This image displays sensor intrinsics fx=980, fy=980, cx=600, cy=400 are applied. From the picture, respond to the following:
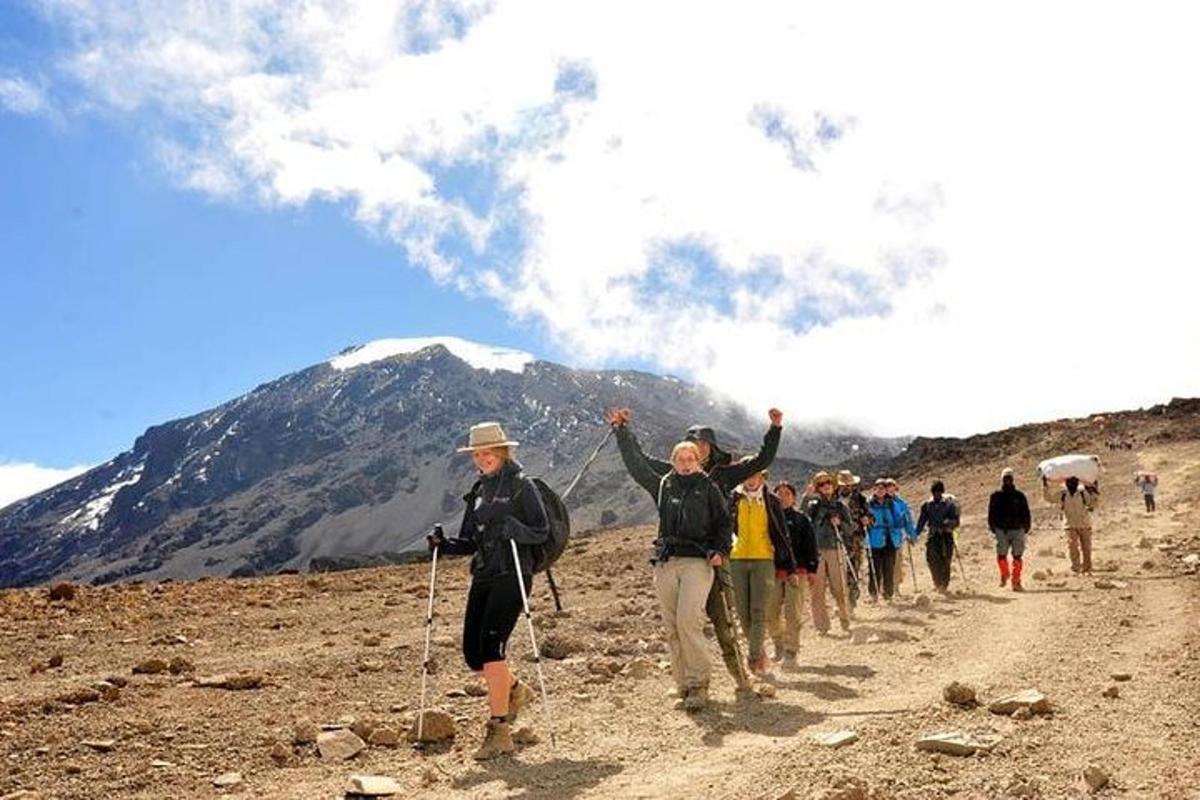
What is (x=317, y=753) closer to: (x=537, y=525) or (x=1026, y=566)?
(x=537, y=525)

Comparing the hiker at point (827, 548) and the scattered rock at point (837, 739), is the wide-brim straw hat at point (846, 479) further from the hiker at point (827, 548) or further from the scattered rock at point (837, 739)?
the scattered rock at point (837, 739)

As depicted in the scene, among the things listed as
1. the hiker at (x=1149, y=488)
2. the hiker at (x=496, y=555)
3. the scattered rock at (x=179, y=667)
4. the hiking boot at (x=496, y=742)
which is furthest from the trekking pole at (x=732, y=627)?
the hiker at (x=1149, y=488)

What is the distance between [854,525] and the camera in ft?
52.3

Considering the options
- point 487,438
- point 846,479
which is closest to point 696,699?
point 487,438

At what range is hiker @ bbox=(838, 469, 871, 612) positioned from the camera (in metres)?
15.9

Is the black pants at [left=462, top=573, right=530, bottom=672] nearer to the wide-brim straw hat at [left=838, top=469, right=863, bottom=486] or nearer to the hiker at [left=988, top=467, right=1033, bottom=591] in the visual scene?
the wide-brim straw hat at [left=838, top=469, right=863, bottom=486]

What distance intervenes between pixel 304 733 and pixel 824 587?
833 cm

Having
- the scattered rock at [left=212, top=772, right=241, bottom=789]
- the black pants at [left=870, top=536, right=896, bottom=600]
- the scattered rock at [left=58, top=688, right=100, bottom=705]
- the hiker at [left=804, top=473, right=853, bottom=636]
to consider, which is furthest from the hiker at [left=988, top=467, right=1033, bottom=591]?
the scattered rock at [left=212, top=772, right=241, bottom=789]

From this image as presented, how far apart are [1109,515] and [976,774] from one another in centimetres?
3339

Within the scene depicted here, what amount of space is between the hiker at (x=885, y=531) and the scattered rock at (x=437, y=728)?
1140cm

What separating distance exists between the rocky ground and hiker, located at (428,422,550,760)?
413 mm

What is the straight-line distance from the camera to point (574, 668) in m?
11.1

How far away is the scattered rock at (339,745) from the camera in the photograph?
7.25 m

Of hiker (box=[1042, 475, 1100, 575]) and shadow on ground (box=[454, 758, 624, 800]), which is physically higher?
hiker (box=[1042, 475, 1100, 575])
